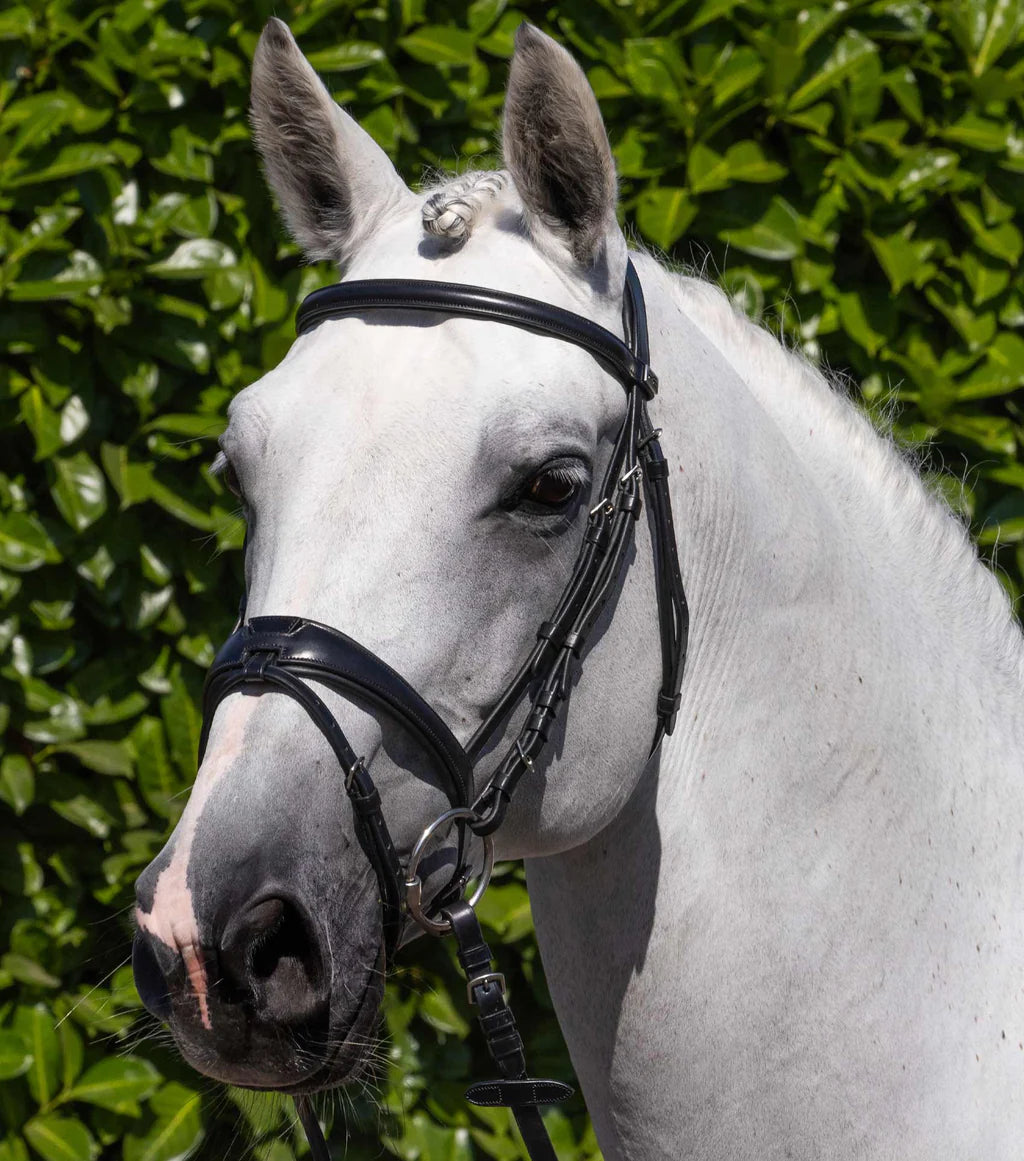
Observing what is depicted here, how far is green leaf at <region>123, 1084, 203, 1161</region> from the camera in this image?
10.2 feet

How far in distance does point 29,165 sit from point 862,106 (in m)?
2.12

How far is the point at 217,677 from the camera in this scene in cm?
136

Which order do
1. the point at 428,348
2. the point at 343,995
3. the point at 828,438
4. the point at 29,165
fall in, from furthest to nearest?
the point at 29,165
the point at 828,438
the point at 428,348
the point at 343,995

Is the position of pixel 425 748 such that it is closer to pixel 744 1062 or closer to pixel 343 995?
pixel 343 995

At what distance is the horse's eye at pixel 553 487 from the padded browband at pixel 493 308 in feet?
0.57

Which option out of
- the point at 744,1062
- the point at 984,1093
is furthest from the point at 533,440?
the point at 984,1093

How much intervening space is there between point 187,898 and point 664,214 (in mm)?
2327

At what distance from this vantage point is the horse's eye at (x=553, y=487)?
55.9 inches

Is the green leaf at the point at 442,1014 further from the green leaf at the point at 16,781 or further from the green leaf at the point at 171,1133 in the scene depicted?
the green leaf at the point at 16,781

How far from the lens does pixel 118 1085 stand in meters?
3.10

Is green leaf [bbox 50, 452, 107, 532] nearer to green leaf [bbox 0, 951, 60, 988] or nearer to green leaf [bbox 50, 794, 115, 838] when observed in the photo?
green leaf [bbox 50, 794, 115, 838]

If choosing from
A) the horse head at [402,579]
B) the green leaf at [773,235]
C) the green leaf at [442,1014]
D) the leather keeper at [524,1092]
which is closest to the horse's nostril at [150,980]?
the horse head at [402,579]

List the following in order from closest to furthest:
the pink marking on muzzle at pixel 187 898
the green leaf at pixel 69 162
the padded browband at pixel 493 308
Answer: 1. the pink marking on muzzle at pixel 187 898
2. the padded browband at pixel 493 308
3. the green leaf at pixel 69 162

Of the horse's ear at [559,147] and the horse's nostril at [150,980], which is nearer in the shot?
the horse's nostril at [150,980]
